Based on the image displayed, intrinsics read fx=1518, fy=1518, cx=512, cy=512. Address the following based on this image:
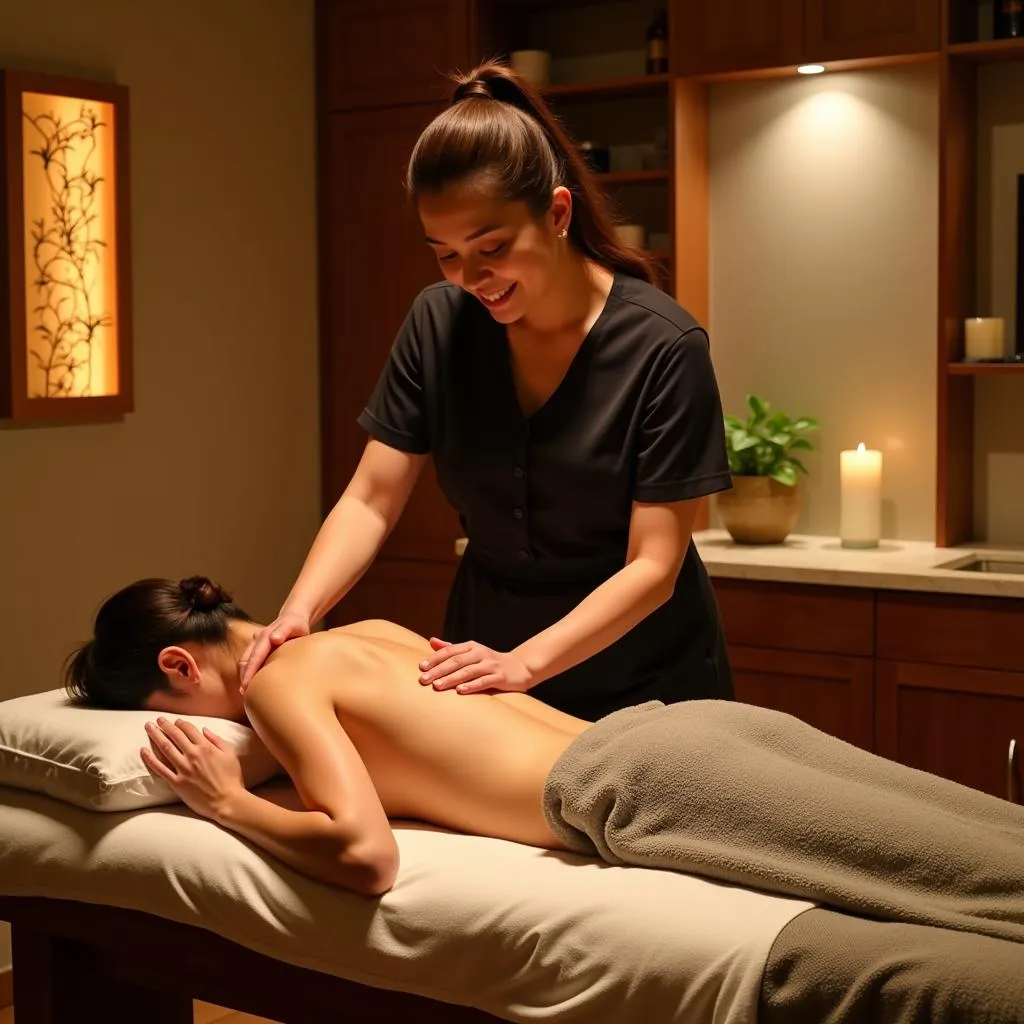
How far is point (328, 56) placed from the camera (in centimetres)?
404

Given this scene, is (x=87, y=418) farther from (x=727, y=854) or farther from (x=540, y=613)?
(x=727, y=854)

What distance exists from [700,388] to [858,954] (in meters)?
0.87

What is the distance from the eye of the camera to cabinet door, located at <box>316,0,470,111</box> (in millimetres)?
3824

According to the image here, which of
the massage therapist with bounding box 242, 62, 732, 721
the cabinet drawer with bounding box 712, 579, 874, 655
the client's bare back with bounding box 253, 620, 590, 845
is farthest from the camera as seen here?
the cabinet drawer with bounding box 712, 579, 874, 655

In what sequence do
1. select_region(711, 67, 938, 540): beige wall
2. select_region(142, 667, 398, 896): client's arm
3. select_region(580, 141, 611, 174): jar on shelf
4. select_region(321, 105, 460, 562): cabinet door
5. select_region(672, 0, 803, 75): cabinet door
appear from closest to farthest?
select_region(142, 667, 398, 896): client's arm < select_region(672, 0, 803, 75): cabinet door < select_region(711, 67, 938, 540): beige wall < select_region(580, 141, 611, 174): jar on shelf < select_region(321, 105, 460, 562): cabinet door

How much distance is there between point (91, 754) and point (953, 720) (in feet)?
6.08

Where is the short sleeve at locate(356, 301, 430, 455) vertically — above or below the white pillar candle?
below

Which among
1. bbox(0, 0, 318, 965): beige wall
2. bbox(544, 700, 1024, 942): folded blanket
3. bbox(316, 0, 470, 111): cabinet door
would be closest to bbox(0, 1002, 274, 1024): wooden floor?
bbox(0, 0, 318, 965): beige wall

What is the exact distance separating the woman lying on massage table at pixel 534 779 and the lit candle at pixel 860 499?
170 cm

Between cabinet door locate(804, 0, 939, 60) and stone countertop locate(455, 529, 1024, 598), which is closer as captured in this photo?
stone countertop locate(455, 529, 1024, 598)

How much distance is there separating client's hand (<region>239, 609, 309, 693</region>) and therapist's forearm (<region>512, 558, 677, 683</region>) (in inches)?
11.6

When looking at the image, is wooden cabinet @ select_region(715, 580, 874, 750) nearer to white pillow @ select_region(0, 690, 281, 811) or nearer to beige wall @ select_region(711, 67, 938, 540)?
beige wall @ select_region(711, 67, 938, 540)

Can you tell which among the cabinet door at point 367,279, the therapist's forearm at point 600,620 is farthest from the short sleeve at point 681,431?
the cabinet door at point 367,279

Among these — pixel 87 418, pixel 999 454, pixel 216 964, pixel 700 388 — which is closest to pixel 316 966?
pixel 216 964
